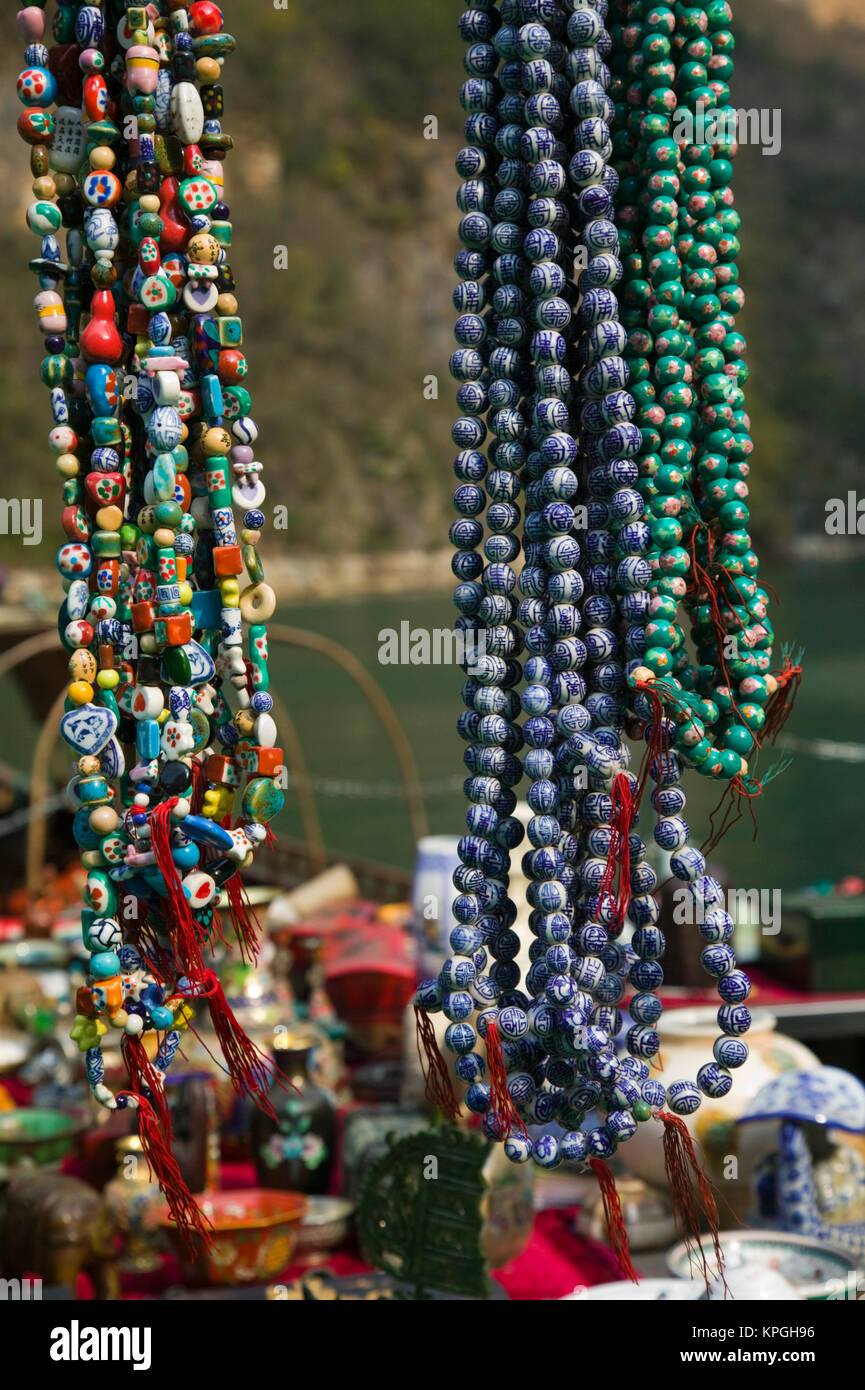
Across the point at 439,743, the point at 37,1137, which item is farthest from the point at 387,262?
the point at 37,1137

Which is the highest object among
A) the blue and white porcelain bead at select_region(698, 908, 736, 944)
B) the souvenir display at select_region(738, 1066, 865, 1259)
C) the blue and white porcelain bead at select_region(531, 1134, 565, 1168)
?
the blue and white porcelain bead at select_region(698, 908, 736, 944)

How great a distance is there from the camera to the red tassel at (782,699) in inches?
72.4

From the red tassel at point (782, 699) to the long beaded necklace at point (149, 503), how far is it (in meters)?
0.64

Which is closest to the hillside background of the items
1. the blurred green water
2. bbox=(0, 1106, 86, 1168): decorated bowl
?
the blurred green water

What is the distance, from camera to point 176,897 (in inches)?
63.0

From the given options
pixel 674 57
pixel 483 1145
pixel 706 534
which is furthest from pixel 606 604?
pixel 483 1145

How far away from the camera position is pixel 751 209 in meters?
61.1

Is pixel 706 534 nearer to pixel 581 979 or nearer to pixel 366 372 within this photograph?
pixel 581 979

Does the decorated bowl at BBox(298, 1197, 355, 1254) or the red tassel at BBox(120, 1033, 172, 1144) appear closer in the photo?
the red tassel at BBox(120, 1033, 172, 1144)

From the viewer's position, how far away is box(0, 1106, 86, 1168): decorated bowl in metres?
3.04

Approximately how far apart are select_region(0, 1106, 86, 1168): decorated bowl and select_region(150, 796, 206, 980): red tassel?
5.35ft

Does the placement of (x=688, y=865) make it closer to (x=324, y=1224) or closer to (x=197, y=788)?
(x=197, y=788)

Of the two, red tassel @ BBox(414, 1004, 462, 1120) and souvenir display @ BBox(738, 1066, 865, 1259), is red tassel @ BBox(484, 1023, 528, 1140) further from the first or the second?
souvenir display @ BBox(738, 1066, 865, 1259)

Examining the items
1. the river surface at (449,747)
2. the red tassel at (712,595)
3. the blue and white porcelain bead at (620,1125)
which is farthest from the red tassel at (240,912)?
the river surface at (449,747)
